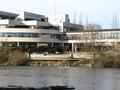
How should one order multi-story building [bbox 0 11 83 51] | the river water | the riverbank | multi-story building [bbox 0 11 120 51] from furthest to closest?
1. multi-story building [bbox 0 11 83 51]
2. multi-story building [bbox 0 11 120 51]
3. the riverbank
4. the river water

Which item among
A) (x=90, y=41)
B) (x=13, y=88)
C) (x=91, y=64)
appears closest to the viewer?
(x=13, y=88)

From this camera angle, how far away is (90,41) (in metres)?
173

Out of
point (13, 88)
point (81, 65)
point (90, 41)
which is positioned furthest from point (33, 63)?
point (13, 88)

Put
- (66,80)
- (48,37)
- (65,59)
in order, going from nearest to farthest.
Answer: (66,80) < (65,59) < (48,37)

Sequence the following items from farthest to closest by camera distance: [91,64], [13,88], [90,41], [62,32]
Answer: [62,32] → [90,41] → [91,64] → [13,88]

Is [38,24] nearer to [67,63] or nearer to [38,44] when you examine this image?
[38,44]

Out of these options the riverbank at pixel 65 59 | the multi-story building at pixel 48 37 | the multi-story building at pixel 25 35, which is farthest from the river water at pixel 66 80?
the multi-story building at pixel 25 35

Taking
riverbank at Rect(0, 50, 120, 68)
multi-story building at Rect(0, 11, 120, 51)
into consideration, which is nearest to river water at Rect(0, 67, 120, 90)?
riverbank at Rect(0, 50, 120, 68)

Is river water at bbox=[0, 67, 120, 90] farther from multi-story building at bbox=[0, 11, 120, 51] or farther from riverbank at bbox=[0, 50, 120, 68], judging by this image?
multi-story building at bbox=[0, 11, 120, 51]

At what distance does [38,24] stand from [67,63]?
5924 cm

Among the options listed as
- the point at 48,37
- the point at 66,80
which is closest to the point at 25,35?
the point at 48,37

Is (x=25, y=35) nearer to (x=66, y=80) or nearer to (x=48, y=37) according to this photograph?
(x=48, y=37)

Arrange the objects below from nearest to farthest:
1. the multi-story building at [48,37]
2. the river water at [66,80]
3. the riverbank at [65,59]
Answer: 1. the river water at [66,80]
2. the riverbank at [65,59]
3. the multi-story building at [48,37]

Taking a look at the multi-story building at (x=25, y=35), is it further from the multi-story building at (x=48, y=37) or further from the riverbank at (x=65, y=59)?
the riverbank at (x=65, y=59)
